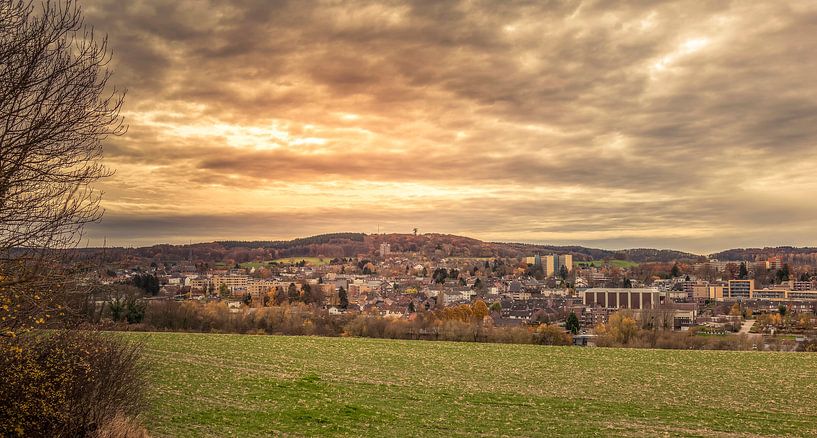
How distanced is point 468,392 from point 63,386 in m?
13.5

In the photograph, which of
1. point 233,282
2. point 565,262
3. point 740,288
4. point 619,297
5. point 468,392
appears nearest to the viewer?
point 468,392

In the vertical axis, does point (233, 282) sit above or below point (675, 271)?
below

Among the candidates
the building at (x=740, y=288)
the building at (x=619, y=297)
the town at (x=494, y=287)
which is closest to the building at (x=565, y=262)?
the town at (x=494, y=287)

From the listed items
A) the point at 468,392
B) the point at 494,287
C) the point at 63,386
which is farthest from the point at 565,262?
the point at 63,386

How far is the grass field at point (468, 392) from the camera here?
52.5 feet

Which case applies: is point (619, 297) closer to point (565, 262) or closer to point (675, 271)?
point (675, 271)

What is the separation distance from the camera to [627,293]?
94.3m

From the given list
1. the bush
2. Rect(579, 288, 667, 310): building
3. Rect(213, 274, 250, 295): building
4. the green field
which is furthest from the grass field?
the green field

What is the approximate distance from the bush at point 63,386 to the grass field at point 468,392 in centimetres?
169

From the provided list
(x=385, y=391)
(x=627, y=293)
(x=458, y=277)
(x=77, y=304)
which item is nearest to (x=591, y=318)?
(x=627, y=293)

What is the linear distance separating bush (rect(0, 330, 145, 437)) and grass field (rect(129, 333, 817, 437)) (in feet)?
5.54

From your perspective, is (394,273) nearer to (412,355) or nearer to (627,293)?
(627,293)

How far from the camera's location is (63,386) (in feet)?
36.0

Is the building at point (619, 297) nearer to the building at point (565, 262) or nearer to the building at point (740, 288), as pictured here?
the building at point (740, 288)
